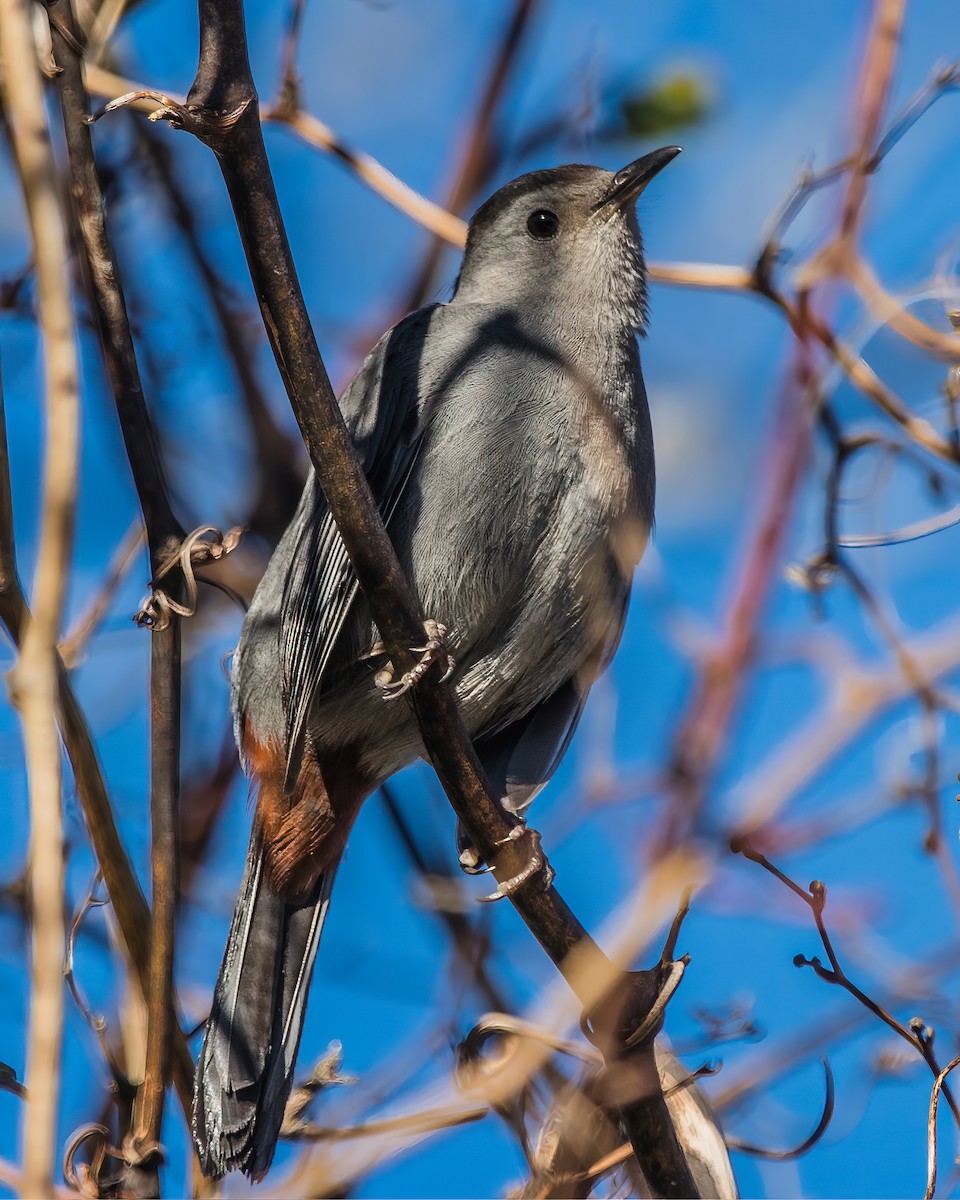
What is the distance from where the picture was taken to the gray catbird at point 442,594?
10.4 feet

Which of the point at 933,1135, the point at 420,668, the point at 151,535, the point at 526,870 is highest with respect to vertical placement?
the point at 151,535

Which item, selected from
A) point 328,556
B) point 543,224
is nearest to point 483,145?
point 543,224

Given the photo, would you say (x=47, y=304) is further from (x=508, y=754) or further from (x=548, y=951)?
(x=508, y=754)

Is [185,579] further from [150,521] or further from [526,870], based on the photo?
[526,870]

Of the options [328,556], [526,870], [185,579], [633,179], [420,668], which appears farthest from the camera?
[633,179]

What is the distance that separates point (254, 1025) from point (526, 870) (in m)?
1.02

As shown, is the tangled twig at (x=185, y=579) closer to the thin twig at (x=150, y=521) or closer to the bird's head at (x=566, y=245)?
the thin twig at (x=150, y=521)

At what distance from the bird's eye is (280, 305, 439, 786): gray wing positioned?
76cm

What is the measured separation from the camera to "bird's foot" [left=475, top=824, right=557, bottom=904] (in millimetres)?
2512

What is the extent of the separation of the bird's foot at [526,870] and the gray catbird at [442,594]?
12.6 inches

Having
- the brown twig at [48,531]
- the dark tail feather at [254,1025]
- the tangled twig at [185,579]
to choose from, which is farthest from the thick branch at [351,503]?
the dark tail feather at [254,1025]

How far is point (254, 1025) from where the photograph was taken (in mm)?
3223

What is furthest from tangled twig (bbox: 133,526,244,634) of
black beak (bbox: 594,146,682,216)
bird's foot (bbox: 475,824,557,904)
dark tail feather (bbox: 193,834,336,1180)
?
black beak (bbox: 594,146,682,216)

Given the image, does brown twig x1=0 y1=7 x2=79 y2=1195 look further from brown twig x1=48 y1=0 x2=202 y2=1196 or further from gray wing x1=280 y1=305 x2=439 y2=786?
gray wing x1=280 y1=305 x2=439 y2=786
